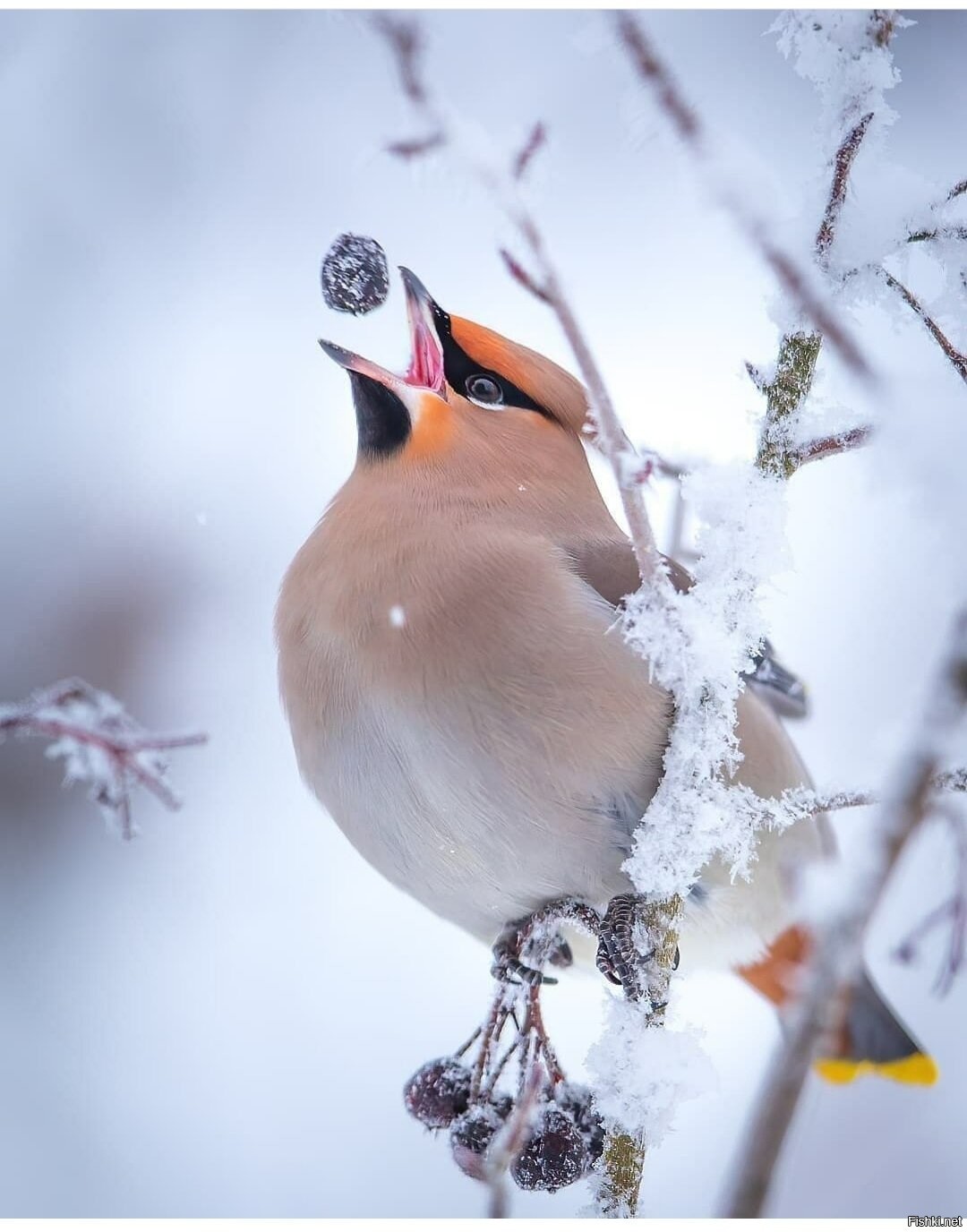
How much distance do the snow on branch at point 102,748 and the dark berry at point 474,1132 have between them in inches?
38.1

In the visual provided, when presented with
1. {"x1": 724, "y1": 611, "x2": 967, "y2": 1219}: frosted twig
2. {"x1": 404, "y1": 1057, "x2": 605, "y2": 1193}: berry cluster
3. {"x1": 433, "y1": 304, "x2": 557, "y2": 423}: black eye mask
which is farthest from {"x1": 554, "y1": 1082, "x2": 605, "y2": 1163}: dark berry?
{"x1": 433, "y1": 304, "x2": 557, "y2": 423}: black eye mask

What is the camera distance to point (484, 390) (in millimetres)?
2512

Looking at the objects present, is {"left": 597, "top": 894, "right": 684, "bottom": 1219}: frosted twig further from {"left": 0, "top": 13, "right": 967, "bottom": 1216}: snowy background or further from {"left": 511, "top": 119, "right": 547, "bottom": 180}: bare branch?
{"left": 511, "top": 119, "right": 547, "bottom": 180}: bare branch

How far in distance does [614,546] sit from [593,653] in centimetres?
36

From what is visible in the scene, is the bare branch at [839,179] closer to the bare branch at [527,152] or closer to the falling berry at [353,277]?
the bare branch at [527,152]

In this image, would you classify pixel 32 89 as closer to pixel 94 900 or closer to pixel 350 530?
pixel 350 530

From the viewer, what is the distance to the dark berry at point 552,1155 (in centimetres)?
195

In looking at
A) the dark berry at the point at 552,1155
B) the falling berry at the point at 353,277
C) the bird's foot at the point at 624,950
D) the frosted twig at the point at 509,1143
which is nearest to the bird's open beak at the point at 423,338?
the falling berry at the point at 353,277

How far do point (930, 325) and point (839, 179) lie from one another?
22cm

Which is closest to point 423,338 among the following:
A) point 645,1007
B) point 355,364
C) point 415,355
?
point 415,355

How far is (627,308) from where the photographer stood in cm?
287

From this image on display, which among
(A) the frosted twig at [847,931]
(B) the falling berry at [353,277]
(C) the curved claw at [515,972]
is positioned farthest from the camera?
(B) the falling berry at [353,277]

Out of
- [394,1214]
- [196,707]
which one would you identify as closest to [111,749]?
[394,1214]

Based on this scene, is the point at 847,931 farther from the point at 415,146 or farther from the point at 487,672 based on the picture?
the point at 487,672
